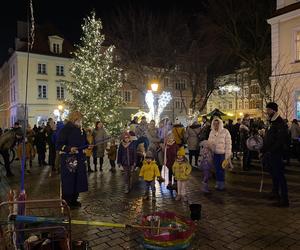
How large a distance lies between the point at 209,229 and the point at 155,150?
15.6ft

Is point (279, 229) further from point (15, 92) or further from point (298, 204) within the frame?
point (15, 92)

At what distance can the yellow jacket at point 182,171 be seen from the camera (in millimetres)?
7305

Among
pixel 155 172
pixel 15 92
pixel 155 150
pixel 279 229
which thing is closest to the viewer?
pixel 279 229

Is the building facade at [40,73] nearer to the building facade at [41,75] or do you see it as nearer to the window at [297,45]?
the building facade at [41,75]

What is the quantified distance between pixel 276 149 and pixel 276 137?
0.25 meters

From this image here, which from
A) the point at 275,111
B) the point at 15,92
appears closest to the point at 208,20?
the point at 275,111

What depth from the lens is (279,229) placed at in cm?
538

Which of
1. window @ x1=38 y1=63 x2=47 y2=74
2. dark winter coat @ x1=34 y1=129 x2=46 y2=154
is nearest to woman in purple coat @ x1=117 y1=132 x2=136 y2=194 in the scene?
dark winter coat @ x1=34 y1=129 x2=46 y2=154

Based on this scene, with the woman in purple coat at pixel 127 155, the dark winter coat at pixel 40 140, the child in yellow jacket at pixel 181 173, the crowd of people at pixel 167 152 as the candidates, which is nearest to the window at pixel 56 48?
the dark winter coat at pixel 40 140

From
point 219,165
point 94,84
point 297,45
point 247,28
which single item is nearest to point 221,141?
point 219,165

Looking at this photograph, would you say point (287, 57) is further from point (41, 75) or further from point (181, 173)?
point (41, 75)

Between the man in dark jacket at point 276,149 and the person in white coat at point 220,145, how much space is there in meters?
1.27

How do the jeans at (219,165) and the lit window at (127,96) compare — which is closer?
the jeans at (219,165)

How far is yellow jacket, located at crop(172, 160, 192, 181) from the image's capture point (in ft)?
24.0
